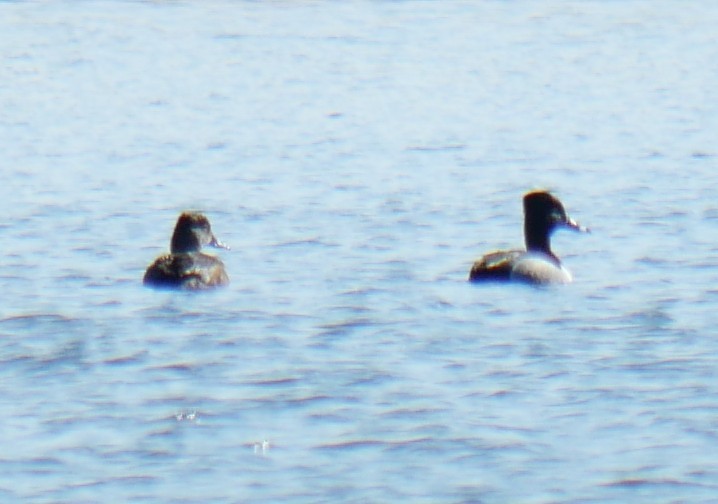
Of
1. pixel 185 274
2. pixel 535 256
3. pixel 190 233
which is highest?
pixel 190 233

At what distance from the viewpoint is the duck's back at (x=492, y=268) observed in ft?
55.0

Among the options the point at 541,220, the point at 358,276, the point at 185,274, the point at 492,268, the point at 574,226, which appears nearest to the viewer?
the point at 185,274

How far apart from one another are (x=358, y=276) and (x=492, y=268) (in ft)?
3.92

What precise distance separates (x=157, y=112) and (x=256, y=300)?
1315 cm

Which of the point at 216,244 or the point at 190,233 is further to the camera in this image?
the point at 216,244

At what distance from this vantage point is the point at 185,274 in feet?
54.2

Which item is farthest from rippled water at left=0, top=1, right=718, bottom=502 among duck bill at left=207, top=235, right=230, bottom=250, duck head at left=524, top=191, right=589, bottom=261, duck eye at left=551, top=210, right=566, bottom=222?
duck eye at left=551, top=210, right=566, bottom=222

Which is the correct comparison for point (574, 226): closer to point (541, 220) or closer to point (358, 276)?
point (541, 220)

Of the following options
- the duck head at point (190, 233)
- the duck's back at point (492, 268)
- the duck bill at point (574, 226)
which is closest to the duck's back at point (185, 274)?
the duck head at point (190, 233)

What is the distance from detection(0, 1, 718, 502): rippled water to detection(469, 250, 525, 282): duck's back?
182mm

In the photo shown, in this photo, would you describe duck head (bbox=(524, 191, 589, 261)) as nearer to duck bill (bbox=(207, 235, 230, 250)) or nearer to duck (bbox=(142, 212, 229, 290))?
duck bill (bbox=(207, 235, 230, 250))

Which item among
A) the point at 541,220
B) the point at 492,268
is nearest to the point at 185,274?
the point at 492,268

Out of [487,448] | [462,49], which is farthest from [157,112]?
[487,448]

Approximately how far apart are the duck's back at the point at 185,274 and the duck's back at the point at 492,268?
7.18 ft
